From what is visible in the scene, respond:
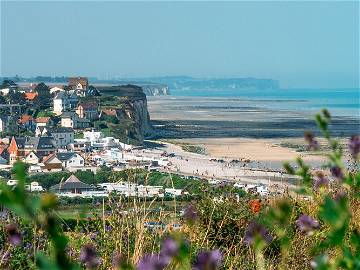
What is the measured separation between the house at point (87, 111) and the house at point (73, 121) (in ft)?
3.36

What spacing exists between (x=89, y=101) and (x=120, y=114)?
2812 mm

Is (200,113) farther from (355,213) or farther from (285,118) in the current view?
(355,213)

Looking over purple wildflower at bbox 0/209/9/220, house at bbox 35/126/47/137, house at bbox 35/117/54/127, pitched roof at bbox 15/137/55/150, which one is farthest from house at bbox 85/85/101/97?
purple wildflower at bbox 0/209/9/220

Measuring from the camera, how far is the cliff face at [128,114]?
1892 inches

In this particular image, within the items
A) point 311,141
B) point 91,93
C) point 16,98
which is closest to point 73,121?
point 16,98

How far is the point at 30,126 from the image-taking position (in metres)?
44.2

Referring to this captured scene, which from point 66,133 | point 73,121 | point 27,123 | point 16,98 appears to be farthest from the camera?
point 16,98

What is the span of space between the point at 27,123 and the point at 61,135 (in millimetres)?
5232

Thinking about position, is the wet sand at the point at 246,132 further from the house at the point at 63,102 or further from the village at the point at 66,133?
the house at the point at 63,102

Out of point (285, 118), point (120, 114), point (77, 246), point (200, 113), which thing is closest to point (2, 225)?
point (77, 246)

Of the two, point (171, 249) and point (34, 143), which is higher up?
point (171, 249)

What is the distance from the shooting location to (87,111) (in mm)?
50594

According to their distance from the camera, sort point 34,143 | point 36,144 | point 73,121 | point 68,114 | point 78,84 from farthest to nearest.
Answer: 1. point 78,84
2. point 68,114
3. point 73,121
4. point 34,143
5. point 36,144

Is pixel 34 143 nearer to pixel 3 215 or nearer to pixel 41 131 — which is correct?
pixel 41 131
